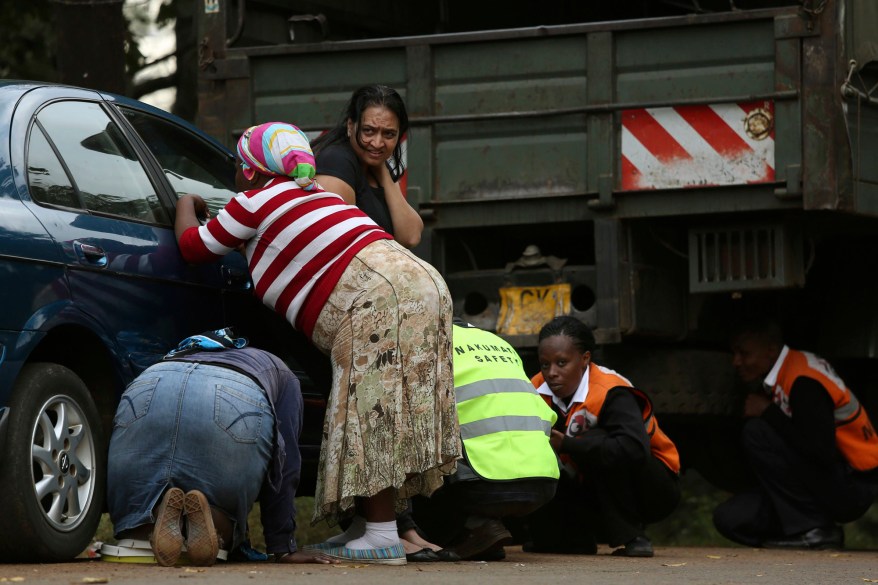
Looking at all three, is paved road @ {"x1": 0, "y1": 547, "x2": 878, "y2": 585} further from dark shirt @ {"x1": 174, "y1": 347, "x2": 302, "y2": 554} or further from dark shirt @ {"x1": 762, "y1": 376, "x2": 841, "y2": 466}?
dark shirt @ {"x1": 762, "y1": 376, "x2": 841, "y2": 466}

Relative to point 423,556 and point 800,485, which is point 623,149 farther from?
point 423,556

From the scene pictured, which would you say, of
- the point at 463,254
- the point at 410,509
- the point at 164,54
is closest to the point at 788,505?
the point at 463,254

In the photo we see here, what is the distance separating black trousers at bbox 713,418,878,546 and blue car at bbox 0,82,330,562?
2.54 metres

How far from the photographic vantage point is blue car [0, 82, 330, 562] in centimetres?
487

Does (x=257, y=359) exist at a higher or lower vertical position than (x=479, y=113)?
lower

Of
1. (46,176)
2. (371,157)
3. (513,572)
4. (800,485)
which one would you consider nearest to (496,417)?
(513,572)

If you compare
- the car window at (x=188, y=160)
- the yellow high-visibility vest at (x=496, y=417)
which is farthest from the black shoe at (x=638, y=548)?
the car window at (x=188, y=160)

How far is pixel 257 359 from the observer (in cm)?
536

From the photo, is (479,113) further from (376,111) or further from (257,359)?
(257,359)

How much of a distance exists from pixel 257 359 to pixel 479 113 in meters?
2.24

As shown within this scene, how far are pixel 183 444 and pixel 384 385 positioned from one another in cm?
65

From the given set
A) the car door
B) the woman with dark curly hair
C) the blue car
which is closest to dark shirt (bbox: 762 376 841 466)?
the woman with dark curly hair

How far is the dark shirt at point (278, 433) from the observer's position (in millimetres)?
5277

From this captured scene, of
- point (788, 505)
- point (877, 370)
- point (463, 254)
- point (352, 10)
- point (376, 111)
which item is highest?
point (352, 10)
